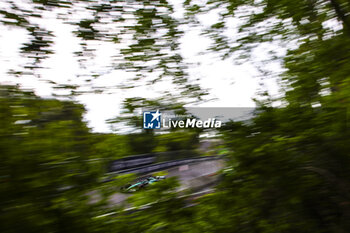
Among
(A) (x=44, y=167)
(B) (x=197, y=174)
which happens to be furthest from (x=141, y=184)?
(A) (x=44, y=167)

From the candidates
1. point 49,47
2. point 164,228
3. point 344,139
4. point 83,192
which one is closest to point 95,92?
point 49,47

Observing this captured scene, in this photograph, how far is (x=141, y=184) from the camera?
169 centimetres

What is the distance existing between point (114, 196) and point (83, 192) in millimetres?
240

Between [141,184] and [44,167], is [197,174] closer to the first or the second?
[141,184]

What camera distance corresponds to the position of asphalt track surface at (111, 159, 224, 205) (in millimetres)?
1865

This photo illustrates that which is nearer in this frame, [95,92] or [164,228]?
[164,228]

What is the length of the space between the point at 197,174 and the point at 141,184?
62 cm

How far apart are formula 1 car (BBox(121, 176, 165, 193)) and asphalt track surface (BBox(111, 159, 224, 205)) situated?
0.37ft

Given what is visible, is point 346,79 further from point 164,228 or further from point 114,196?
point 114,196

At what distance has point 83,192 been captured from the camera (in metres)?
1.29

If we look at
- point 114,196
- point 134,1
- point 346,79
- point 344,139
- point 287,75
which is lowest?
point 114,196

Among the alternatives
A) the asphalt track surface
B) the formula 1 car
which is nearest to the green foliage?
the formula 1 car

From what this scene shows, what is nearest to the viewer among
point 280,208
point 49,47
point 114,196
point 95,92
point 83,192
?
point 83,192

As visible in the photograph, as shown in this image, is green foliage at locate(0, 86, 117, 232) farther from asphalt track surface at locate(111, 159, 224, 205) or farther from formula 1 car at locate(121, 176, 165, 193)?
asphalt track surface at locate(111, 159, 224, 205)
